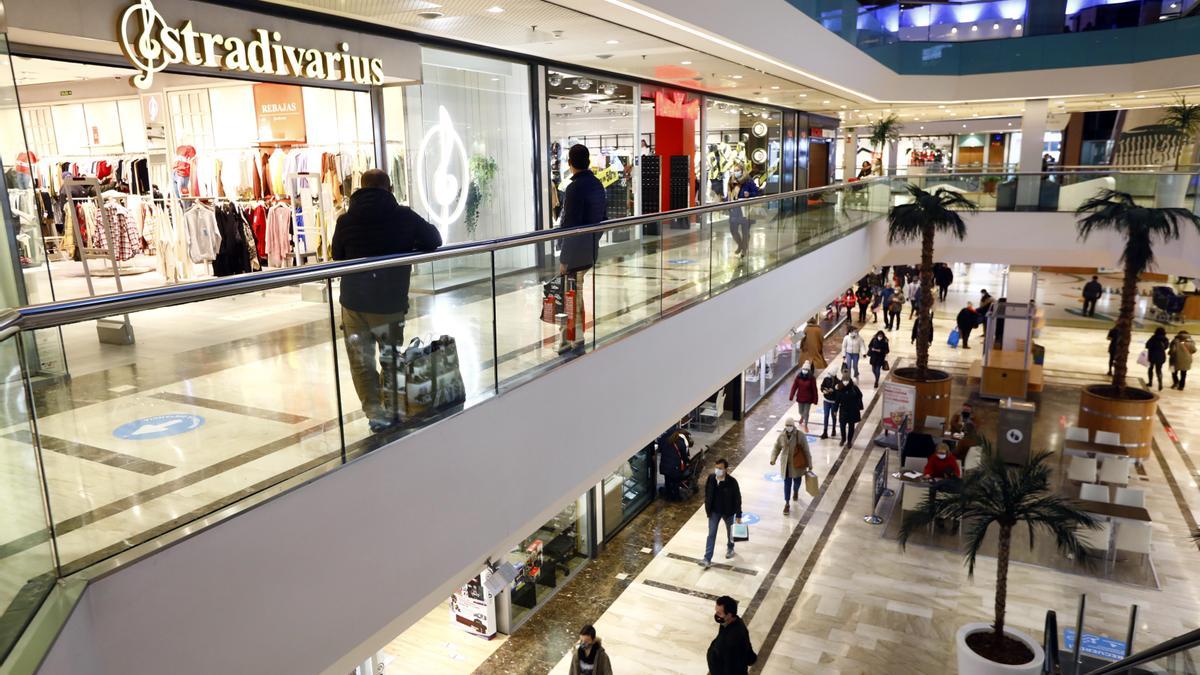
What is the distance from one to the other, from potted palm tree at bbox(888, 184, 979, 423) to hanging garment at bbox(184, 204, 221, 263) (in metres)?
13.3

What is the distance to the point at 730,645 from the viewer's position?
7.27 metres

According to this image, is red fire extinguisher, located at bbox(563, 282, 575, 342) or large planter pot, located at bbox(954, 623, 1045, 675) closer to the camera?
red fire extinguisher, located at bbox(563, 282, 575, 342)

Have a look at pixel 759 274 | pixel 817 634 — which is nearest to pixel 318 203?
pixel 759 274

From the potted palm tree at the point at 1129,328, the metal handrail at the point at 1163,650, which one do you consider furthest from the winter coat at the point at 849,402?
the metal handrail at the point at 1163,650

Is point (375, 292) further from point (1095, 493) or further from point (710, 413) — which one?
point (710, 413)

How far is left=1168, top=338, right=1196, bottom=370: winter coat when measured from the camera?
17.8 meters

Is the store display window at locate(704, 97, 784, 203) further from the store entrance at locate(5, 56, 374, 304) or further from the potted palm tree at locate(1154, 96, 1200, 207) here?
the store entrance at locate(5, 56, 374, 304)

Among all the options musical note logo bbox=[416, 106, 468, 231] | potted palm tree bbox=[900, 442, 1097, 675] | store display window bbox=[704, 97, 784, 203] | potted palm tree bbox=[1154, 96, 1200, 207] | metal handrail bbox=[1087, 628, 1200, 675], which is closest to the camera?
metal handrail bbox=[1087, 628, 1200, 675]

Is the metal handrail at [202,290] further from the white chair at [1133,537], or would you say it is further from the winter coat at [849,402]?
the winter coat at [849,402]

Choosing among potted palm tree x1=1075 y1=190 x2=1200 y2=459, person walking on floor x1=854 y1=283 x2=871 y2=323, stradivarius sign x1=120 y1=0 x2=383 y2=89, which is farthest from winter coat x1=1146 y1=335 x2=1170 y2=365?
stradivarius sign x1=120 y1=0 x2=383 y2=89

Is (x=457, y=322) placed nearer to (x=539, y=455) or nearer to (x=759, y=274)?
(x=539, y=455)

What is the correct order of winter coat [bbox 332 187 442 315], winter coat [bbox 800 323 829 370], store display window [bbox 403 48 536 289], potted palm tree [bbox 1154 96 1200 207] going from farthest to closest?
winter coat [bbox 800 323 829 370]
potted palm tree [bbox 1154 96 1200 207]
store display window [bbox 403 48 536 289]
winter coat [bbox 332 187 442 315]

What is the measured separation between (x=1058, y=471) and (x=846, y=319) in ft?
41.2

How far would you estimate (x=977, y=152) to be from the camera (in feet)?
136
